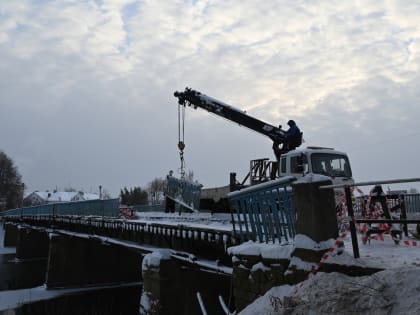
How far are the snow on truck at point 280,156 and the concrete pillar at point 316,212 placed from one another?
609cm

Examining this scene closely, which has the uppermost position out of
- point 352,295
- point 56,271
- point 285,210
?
point 285,210

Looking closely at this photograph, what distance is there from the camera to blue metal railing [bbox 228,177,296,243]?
20.2ft

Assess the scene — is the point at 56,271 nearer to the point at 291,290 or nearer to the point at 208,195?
the point at 208,195

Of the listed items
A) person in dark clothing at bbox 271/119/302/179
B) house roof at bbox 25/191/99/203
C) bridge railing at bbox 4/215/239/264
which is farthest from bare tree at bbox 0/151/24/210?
person in dark clothing at bbox 271/119/302/179

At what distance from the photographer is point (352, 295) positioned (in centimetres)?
420

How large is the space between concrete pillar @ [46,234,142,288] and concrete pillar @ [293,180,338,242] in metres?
20.7

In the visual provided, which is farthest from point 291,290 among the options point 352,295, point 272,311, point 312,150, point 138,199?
point 138,199

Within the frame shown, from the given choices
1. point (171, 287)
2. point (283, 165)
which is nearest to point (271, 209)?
point (171, 287)

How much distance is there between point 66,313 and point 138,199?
55.1 metres

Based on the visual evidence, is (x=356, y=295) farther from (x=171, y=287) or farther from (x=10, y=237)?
(x=10, y=237)

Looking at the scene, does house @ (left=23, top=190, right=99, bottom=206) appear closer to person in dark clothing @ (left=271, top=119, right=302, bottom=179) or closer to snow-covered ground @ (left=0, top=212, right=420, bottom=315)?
person in dark clothing @ (left=271, top=119, right=302, bottom=179)

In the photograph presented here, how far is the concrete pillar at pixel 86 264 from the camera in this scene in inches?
977

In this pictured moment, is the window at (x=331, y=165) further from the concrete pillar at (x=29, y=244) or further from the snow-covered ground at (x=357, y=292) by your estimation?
the concrete pillar at (x=29, y=244)

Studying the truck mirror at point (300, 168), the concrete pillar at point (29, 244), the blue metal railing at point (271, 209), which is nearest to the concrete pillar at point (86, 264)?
the concrete pillar at point (29, 244)
